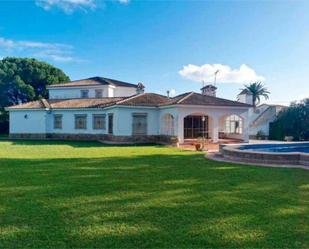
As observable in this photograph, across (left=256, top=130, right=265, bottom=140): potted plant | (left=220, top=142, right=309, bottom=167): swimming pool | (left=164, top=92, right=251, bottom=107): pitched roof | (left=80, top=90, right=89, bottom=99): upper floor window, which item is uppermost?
(left=80, top=90, right=89, bottom=99): upper floor window

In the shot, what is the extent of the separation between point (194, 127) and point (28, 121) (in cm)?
1908

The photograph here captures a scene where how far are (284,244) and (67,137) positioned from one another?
30167 mm

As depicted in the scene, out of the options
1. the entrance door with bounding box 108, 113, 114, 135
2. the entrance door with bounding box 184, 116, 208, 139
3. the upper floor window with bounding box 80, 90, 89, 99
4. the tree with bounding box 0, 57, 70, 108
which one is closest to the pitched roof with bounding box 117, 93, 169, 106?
the entrance door with bounding box 108, 113, 114, 135

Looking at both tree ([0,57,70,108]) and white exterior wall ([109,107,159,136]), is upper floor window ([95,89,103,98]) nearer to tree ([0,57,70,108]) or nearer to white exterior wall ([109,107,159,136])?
white exterior wall ([109,107,159,136])

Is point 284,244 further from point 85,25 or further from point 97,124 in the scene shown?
point 97,124

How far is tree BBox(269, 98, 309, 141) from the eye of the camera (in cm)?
3528

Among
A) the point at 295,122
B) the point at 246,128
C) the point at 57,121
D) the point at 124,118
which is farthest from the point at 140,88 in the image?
the point at 295,122

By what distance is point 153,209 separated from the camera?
6.27 metres

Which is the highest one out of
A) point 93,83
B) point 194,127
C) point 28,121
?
point 93,83

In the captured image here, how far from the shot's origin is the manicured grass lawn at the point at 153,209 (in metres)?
4.70

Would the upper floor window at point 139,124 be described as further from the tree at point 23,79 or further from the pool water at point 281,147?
the tree at point 23,79

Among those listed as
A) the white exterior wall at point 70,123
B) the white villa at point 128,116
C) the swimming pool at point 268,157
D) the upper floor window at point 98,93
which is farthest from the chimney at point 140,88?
the swimming pool at point 268,157

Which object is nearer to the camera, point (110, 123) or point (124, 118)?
point (124, 118)

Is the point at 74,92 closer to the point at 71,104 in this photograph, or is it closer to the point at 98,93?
the point at 98,93
